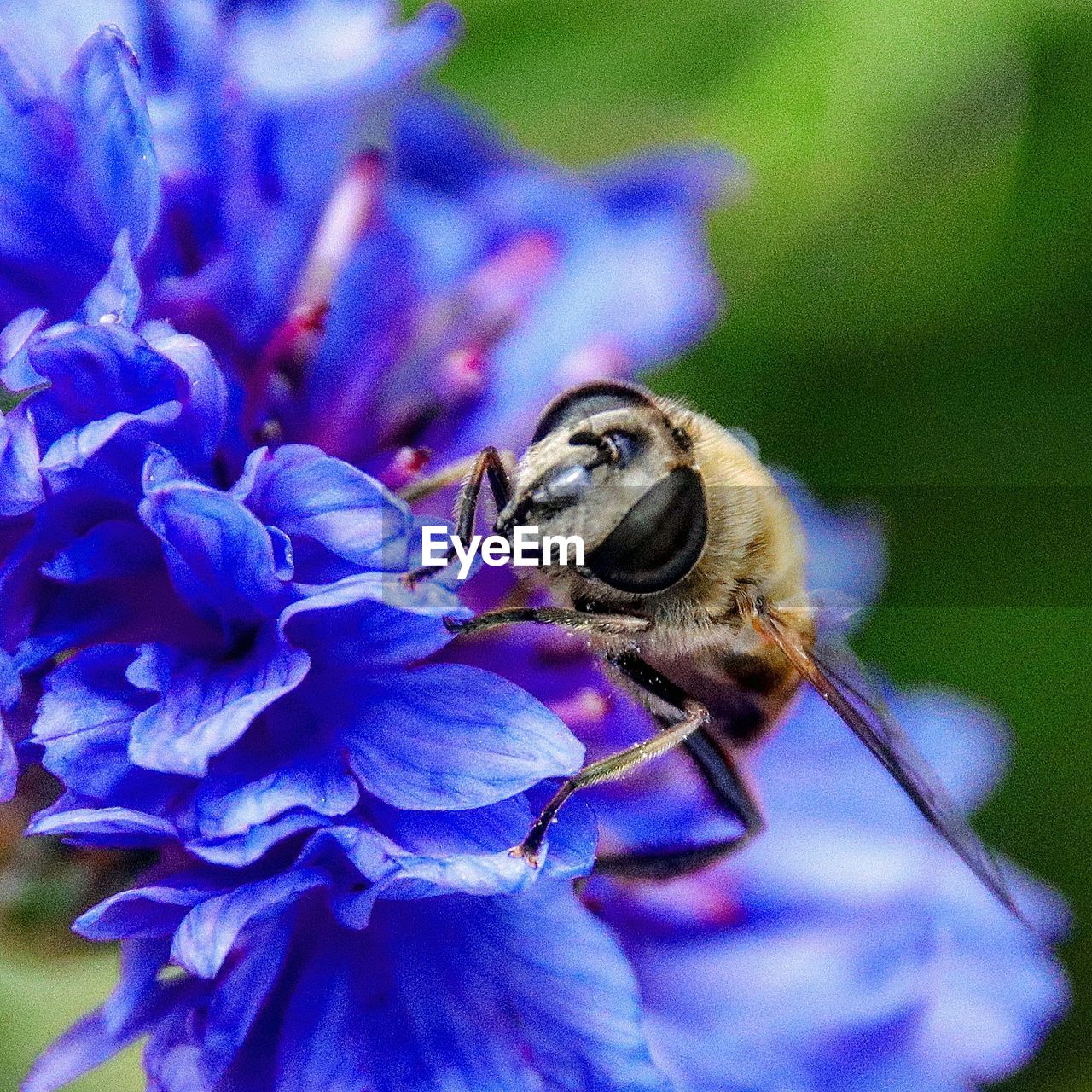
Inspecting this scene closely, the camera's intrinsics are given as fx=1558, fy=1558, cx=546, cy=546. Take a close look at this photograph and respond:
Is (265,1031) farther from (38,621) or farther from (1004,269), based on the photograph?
(1004,269)

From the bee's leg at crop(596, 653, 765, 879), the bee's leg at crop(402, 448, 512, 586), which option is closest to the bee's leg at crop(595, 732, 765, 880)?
the bee's leg at crop(596, 653, 765, 879)

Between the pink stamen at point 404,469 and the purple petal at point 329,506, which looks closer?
the purple petal at point 329,506

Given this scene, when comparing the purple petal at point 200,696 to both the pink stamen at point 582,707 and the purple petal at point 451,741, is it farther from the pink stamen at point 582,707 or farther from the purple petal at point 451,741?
the pink stamen at point 582,707

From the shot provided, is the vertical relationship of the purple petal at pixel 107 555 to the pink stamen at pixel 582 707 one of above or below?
above

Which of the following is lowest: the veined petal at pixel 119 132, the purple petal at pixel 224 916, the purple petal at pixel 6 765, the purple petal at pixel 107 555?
the purple petal at pixel 224 916

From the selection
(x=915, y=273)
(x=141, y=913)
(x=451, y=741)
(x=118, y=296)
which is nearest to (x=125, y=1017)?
(x=141, y=913)

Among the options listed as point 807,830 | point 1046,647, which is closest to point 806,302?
point 1046,647

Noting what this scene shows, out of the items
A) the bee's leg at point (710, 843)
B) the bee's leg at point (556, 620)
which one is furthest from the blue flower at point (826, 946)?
the bee's leg at point (556, 620)
